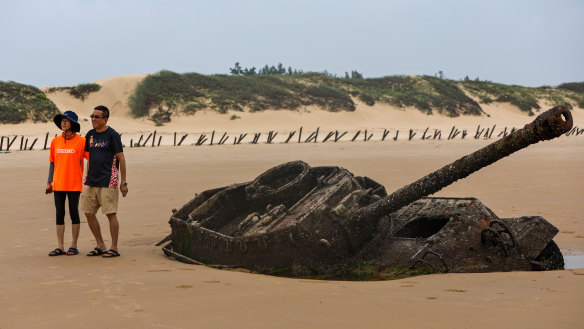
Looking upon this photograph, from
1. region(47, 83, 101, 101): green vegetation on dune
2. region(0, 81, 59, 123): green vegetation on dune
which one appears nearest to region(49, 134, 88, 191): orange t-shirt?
region(0, 81, 59, 123): green vegetation on dune

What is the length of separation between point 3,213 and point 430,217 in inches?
263

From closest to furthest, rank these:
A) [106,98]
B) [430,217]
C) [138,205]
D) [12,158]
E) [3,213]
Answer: [430,217], [3,213], [138,205], [12,158], [106,98]

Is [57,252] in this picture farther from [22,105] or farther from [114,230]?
[22,105]

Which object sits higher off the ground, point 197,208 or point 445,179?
point 445,179

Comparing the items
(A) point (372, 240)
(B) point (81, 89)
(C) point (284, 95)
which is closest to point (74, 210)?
(A) point (372, 240)

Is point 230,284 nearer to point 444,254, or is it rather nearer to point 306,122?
point 444,254

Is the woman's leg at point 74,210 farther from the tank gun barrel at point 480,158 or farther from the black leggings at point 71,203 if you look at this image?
the tank gun barrel at point 480,158

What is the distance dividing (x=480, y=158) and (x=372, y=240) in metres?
1.28

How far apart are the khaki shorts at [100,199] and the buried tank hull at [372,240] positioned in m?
0.89

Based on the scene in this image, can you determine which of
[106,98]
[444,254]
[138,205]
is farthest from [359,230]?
[106,98]

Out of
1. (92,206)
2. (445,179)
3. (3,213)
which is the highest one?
(445,179)

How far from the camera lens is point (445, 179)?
5.57m

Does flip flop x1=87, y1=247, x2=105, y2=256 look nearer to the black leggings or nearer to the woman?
the woman

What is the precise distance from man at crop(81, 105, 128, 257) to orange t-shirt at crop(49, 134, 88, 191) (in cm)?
21
